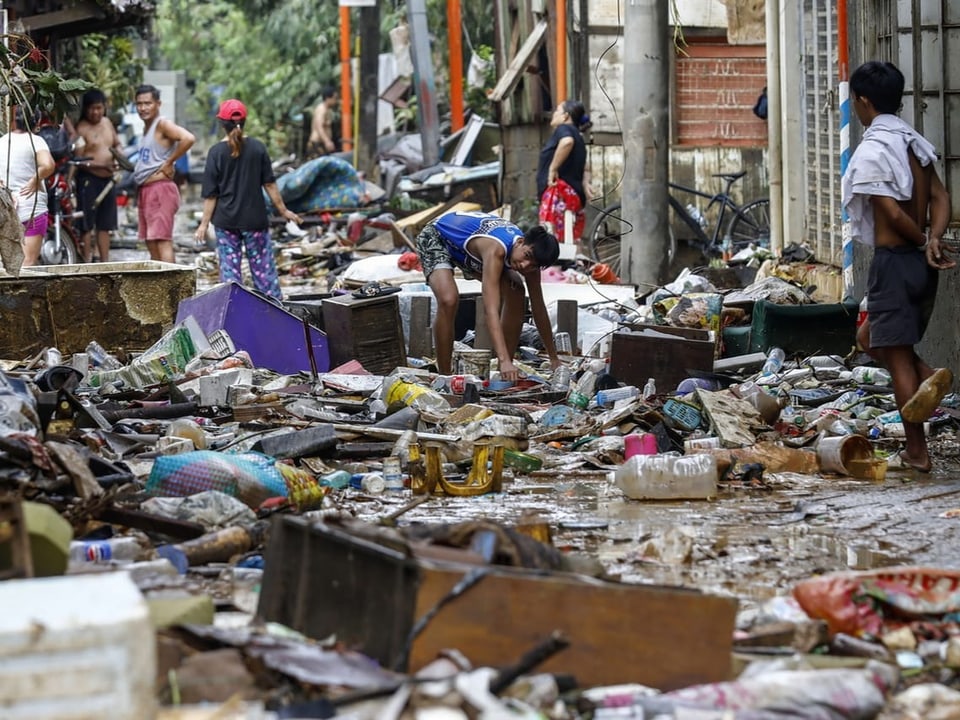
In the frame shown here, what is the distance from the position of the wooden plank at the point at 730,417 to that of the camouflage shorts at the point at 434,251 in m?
2.36

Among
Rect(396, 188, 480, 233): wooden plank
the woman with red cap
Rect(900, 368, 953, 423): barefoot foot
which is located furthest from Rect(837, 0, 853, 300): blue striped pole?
Rect(396, 188, 480, 233): wooden plank

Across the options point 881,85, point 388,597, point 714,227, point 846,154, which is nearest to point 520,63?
point 714,227

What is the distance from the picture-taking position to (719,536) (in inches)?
237

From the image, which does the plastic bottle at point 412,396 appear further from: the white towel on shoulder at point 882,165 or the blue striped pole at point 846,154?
the blue striped pole at point 846,154

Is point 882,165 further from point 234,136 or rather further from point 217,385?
→ point 234,136

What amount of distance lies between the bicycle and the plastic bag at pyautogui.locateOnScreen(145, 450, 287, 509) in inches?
426

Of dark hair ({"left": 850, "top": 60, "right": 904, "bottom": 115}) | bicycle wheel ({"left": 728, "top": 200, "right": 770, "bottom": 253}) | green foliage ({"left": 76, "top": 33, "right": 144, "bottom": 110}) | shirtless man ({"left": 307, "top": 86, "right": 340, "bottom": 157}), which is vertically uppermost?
green foliage ({"left": 76, "top": 33, "right": 144, "bottom": 110})

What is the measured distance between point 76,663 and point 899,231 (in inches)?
194

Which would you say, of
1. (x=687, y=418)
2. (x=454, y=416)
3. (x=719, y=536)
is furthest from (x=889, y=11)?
(x=719, y=536)

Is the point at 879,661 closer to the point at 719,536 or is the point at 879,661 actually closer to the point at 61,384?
the point at 719,536

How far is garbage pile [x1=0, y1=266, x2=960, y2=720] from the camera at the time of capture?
12.2ft

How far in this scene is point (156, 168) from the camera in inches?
522

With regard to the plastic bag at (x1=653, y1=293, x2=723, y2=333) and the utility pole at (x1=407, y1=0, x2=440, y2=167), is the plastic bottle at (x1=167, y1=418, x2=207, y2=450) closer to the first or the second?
the plastic bag at (x1=653, y1=293, x2=723, y2=333)

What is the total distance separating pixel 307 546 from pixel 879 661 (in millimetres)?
1649
